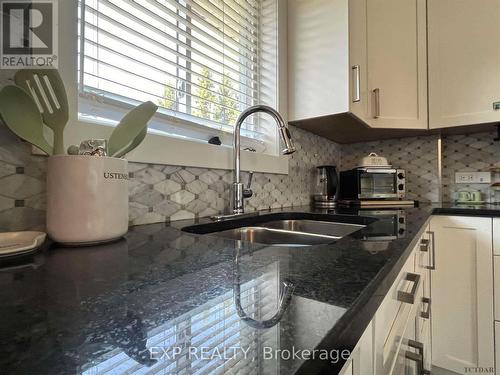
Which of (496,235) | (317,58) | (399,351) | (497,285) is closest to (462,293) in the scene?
(497,285)

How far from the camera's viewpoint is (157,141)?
899mm

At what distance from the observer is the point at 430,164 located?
75.4 inches

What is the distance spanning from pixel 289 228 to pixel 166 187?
2.00 feet

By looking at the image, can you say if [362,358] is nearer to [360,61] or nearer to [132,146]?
[132,146]

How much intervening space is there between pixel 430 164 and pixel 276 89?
130cm

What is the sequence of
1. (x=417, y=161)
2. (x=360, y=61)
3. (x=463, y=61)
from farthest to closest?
(x=417, y=161)
(x=463, y=61)
(x=360, y=61)

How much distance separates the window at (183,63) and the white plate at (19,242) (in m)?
0.40

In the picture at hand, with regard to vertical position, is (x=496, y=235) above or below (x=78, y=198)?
below

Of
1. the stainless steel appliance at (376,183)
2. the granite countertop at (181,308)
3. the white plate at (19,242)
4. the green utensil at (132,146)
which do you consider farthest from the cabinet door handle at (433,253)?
the white plate at (19,242)

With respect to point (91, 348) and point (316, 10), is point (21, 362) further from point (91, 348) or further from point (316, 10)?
point (316, 10)

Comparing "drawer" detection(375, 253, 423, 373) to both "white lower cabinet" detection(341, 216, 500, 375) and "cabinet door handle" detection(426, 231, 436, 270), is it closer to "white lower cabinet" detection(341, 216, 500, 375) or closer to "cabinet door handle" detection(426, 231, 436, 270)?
"white lower cabinet" detection(341, 216, 500, 375)

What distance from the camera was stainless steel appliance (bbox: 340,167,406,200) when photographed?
1714 millimetres

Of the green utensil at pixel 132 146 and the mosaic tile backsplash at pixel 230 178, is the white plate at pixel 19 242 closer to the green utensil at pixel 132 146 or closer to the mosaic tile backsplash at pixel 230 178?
the mosaic tile backsplash at pixel 230 178

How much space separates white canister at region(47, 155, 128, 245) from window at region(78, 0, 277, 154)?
1.08 ft
